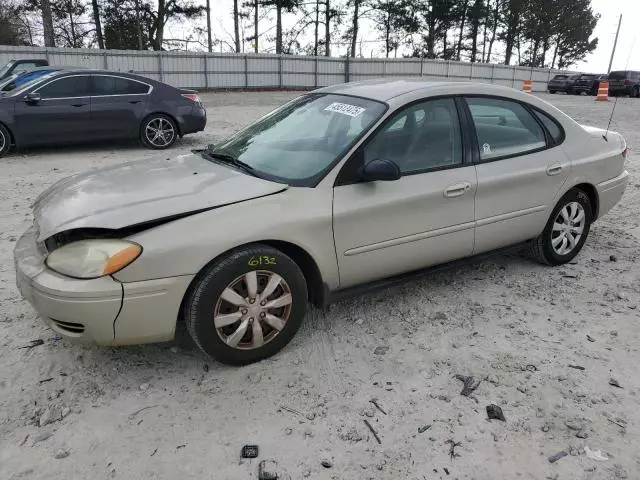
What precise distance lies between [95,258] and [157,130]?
7.83m

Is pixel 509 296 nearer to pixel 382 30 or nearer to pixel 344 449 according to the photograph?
pixel 344 449

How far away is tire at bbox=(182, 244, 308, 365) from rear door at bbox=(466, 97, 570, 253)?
5.09 feet

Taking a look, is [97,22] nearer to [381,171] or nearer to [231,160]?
[231,160]

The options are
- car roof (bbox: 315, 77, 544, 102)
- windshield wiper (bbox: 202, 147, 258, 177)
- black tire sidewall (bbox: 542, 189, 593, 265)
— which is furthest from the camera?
black tire sidewall (bbox: 542, 189, 593, 265)

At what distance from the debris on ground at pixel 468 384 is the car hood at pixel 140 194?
148 cm

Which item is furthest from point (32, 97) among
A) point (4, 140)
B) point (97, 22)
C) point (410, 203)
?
point (97, 22)

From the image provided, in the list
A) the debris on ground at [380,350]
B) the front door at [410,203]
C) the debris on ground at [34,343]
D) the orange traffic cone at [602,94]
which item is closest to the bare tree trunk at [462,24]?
the orange traffic cone at [602,94]

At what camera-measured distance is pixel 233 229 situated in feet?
9.14

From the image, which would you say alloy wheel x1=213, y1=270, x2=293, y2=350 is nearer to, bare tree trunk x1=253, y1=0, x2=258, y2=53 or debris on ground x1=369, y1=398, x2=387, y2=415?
debris on ground x1=369, y1=398, x2=387, y2=415

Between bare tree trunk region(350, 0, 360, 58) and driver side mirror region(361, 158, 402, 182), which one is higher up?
bare tree trunk region(350, 0, 360, 58)

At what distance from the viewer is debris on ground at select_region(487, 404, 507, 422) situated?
2627 millimetres

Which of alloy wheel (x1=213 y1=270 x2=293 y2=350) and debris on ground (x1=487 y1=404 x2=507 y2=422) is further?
alloy wheel (x1=213 y1=270 x2=293 y2=350)

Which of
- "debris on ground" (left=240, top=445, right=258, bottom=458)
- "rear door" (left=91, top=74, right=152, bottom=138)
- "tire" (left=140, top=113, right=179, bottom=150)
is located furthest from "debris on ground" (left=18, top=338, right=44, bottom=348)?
"tire" (left=140, top=113, right=179, bottom=150)

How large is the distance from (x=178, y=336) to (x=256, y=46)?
39.5 metres
